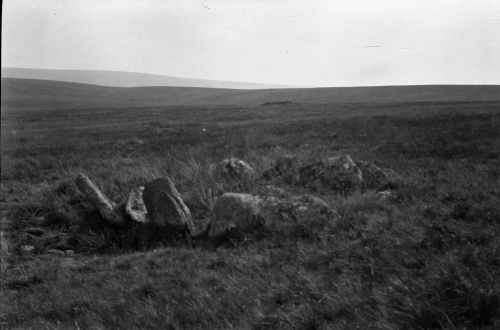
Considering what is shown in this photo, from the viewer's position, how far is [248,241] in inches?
322

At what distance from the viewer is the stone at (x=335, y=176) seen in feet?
36.7

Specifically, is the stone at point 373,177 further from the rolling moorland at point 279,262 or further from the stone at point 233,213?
the stone at point 233,213

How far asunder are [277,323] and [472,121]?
20.3 m

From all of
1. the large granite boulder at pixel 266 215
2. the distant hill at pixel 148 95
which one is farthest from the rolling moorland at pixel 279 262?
the distant hill at pixel 148 95

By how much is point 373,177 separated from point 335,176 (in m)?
0.93

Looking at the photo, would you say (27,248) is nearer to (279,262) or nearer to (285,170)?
(279,262)

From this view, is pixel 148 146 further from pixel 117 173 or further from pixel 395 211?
pixel 395 211

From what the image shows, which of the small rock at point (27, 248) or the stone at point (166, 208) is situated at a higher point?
the stone at point (166, 208)

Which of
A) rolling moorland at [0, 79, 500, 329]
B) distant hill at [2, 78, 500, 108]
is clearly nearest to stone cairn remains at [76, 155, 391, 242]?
rolling moorland at [0, 79, 500, 329]

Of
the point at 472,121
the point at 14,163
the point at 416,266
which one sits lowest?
the point at 14,163

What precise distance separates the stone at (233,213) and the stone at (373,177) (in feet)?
11.2

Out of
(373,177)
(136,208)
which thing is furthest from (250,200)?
(373,177)

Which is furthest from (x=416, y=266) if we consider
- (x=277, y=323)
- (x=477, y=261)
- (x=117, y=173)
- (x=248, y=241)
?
(x=117, y=173)

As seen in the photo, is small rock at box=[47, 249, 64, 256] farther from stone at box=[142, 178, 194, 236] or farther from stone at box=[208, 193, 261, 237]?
stone at box=[208, 193, 261, 237]
